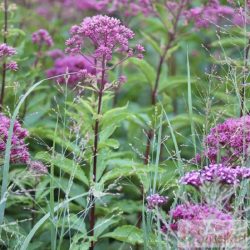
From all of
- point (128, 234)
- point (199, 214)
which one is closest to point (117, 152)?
point (128, 234)

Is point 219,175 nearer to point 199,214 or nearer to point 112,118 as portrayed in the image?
point 199,214

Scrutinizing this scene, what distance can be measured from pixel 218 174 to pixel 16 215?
1.46m

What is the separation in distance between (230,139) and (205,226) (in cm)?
60

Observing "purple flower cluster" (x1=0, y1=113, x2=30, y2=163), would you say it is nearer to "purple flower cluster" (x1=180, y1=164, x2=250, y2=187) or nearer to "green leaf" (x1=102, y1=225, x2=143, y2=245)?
"green leaf" (x1=102, y1=225, x2=143, y2=245)

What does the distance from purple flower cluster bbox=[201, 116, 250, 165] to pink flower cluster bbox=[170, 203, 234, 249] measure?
1.29 ft

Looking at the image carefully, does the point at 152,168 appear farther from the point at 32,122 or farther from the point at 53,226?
the point at 32,122

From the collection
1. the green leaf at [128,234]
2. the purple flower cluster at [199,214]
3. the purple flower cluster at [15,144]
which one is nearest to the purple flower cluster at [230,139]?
the purple flower cluster at [199,214]

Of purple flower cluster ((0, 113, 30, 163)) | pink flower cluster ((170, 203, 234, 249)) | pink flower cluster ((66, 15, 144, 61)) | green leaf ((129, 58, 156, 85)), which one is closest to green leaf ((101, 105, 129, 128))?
pink flower cluster ((66, 15, 144, 61))

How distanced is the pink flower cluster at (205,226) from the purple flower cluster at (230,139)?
394 millimetres

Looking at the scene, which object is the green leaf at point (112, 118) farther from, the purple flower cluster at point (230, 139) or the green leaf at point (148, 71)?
the green leaf at point (148, 71)

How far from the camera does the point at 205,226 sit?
→ 2.11 m

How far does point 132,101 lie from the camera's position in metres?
4.74

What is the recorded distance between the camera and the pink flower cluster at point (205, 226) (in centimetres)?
206

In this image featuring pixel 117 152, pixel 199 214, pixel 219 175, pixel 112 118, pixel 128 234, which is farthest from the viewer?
pixel 117 152
